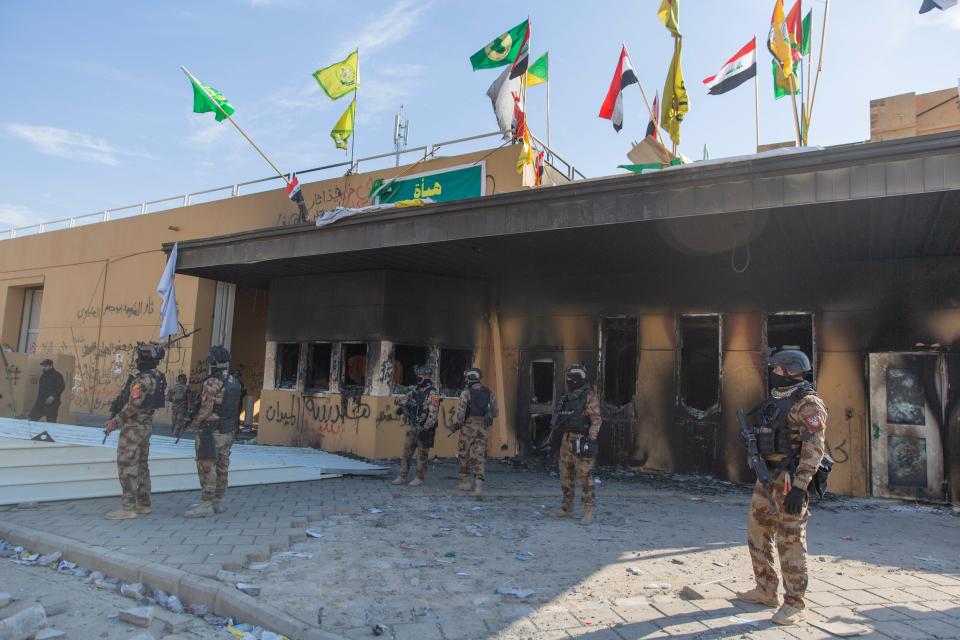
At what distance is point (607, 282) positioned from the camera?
11.3 metres

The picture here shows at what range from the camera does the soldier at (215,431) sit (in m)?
6.44

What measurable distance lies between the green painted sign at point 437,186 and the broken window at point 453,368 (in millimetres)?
3151

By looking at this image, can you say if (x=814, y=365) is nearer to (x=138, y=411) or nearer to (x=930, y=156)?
(x=930, y=156)

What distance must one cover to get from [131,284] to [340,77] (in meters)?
9.37

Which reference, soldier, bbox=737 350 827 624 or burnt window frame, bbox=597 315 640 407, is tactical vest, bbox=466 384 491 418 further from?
soldier, bbox=737 350 827 624

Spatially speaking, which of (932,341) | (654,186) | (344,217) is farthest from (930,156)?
(344,217)

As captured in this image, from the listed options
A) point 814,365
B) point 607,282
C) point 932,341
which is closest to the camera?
point 932,341

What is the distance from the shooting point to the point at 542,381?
11789 millimetres

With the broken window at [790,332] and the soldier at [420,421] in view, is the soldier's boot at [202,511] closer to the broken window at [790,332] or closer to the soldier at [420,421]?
the soldier at [420,421]

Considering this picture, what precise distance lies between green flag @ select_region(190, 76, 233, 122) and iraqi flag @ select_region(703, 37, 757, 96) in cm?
950

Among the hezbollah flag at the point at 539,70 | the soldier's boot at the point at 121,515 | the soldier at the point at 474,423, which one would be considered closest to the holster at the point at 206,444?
the soldier's boot at the point at 121,515

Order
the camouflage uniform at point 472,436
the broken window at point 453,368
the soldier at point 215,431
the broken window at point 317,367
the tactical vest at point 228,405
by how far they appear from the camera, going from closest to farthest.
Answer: the soldier at point 215,431, the tactical vest at point 228,405, the camouflage uniform at point 472,436, the broken window at point 453,368, the broken window at point 317,367

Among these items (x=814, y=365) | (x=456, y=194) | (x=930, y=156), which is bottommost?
(x=814, y=365)

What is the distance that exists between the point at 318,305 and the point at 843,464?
9.73 metres
